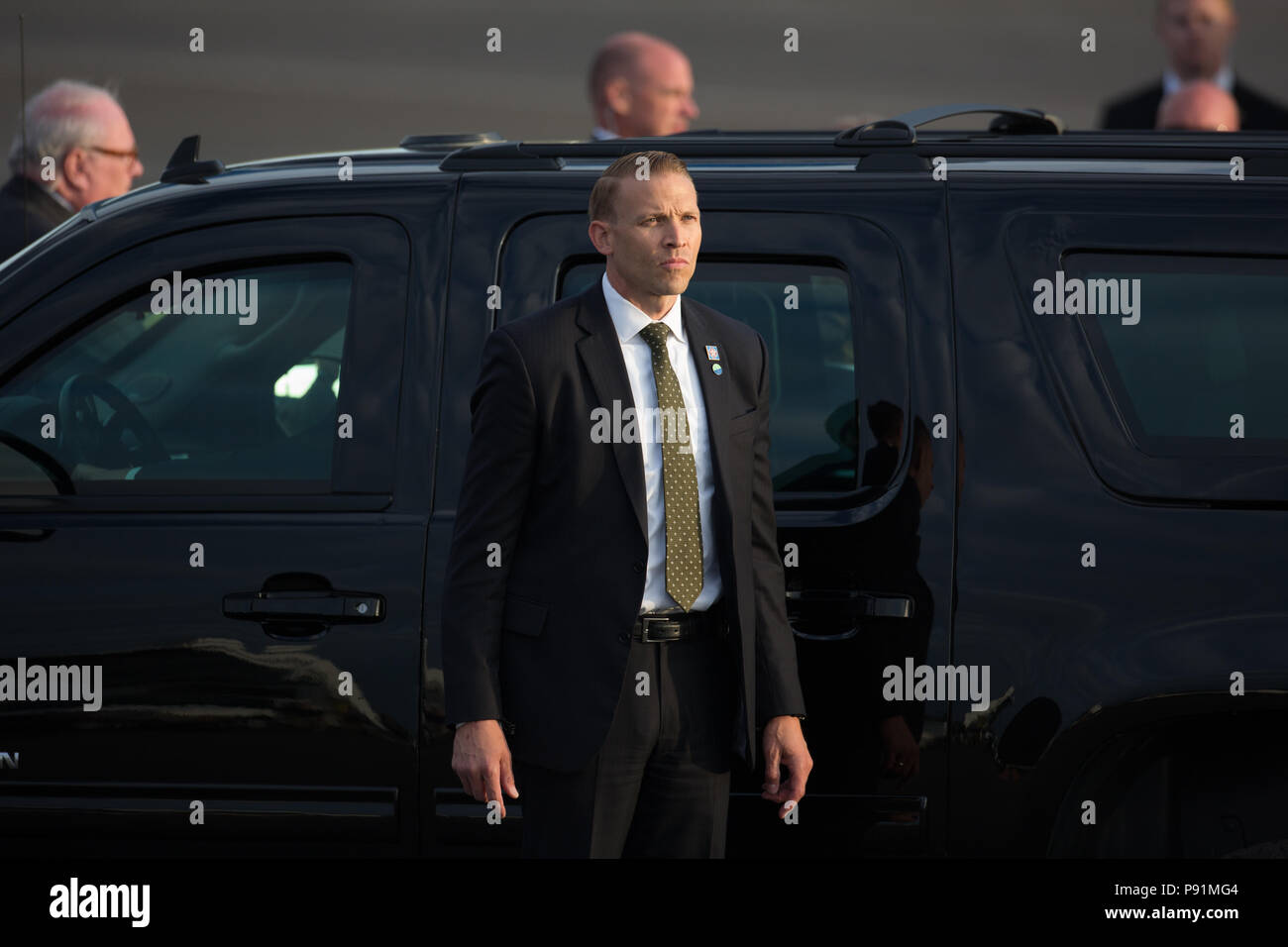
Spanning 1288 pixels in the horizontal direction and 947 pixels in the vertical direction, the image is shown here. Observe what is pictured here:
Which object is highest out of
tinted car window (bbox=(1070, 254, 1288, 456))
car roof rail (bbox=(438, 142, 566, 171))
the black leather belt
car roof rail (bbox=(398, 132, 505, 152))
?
car roof rail (bbox=(398, 132, 505, 152))

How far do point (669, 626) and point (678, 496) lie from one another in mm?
207

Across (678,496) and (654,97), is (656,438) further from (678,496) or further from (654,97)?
(654,97)

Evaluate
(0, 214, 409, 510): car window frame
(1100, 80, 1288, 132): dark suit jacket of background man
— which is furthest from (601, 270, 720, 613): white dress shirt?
(1100, 80, 1288, 132): dark suit jacket of background man

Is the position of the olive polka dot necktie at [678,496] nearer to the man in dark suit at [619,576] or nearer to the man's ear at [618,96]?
the man in dark suit at [619,576]

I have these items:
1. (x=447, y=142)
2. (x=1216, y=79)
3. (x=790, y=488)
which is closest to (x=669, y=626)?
(x=790, y=488)

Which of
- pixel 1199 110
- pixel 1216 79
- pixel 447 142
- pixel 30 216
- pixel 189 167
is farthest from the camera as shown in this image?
pixel 1216 79

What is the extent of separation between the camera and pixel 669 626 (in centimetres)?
238

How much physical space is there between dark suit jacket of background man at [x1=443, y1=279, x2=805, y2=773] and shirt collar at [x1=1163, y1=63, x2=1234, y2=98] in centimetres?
450

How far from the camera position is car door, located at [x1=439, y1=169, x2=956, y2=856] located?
2.63 meters

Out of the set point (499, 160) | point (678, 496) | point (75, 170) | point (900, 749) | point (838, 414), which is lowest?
point (900, 749)

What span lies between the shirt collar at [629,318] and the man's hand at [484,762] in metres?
0.66

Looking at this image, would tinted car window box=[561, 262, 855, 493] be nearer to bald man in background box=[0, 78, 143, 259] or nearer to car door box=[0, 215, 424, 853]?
car door box=[0, 215, 424, 853]

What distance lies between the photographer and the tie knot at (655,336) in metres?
2.43
